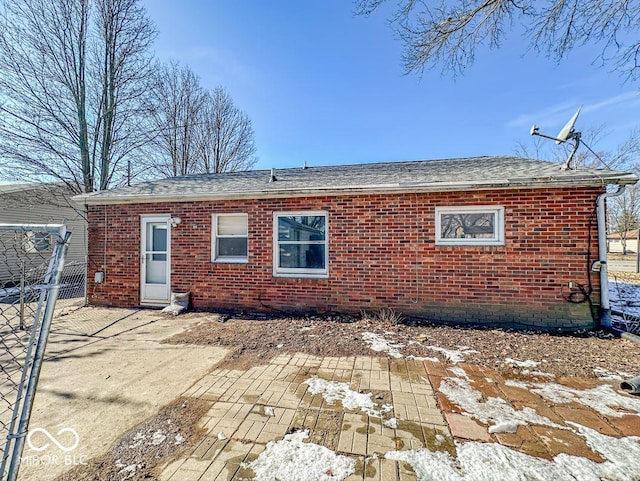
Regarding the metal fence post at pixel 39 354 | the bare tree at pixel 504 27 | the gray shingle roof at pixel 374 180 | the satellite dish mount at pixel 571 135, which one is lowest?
the metal fence post at pixel 39 354

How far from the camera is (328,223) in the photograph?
21.0ft

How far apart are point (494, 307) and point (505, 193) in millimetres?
2271

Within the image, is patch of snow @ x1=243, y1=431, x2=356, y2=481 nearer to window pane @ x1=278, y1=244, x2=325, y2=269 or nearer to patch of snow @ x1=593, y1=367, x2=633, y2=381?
patch of snow @ x1=593, y1=367, x2=633, y2=381

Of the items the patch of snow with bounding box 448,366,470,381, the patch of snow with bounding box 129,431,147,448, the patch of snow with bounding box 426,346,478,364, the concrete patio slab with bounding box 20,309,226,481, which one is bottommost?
the concrete patio slab with bounding box 20,309,226,481

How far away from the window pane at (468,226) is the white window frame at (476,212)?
0.15ft

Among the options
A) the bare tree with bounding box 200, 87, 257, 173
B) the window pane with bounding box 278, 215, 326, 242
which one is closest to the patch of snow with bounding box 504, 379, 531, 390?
the window pane with bounding box 278, 215, 326, 242

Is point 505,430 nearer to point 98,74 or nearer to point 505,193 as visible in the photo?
point 505,193

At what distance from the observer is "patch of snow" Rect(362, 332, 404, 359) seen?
4.32m

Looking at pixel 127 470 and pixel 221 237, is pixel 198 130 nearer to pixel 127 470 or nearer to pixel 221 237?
pixel 221 237

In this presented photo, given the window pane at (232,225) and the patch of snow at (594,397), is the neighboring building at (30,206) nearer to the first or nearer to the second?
the window pane at (232,225)

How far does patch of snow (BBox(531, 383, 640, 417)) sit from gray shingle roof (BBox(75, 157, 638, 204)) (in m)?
3.58

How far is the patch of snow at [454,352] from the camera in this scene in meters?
4.05

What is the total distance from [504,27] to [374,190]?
3.81m

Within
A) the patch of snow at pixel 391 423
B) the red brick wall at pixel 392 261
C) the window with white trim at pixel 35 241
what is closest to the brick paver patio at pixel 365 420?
the patch of snow at pixel 391 423
